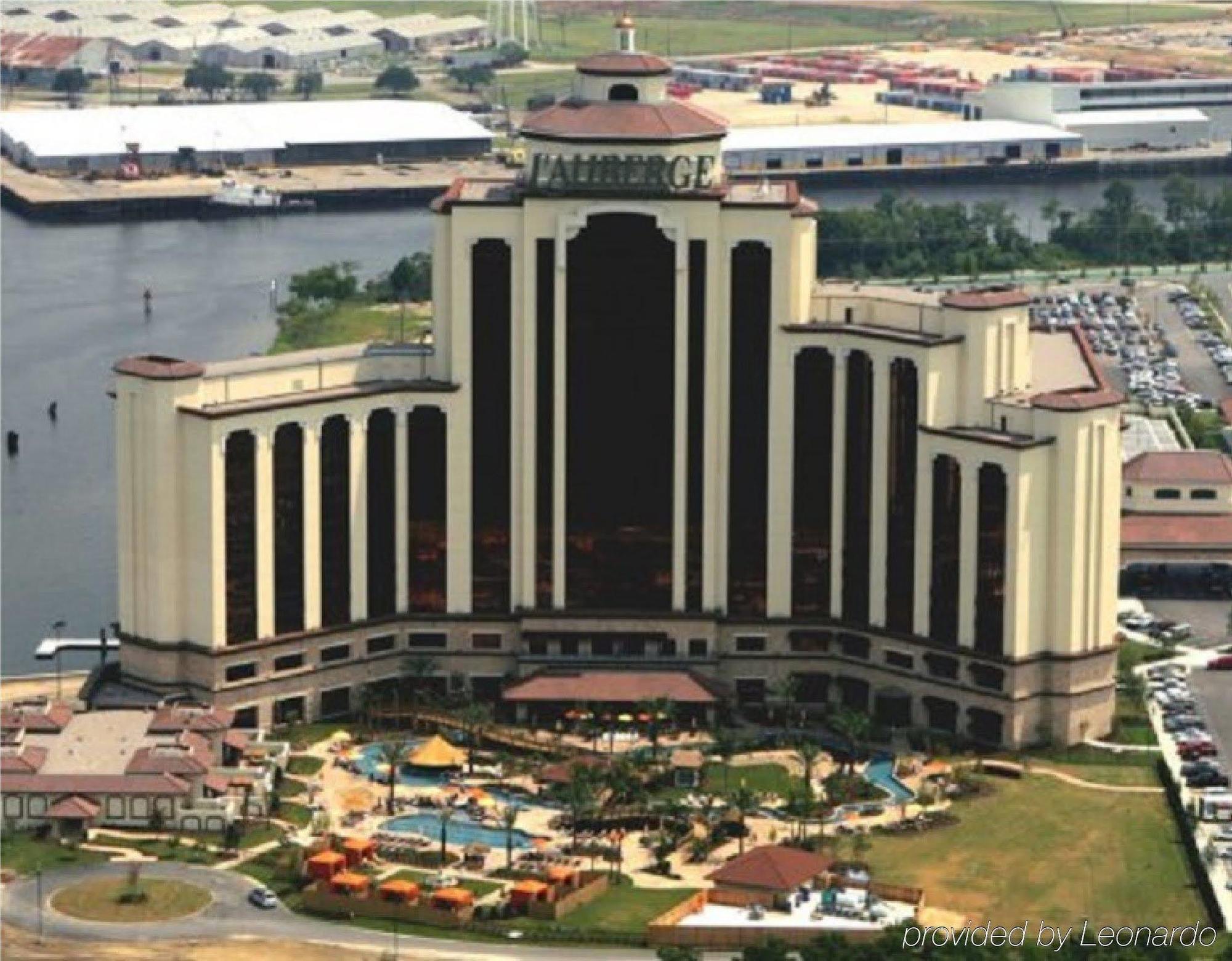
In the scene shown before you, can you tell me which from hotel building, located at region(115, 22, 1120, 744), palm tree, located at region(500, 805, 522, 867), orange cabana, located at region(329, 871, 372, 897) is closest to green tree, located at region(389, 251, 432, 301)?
hotel building, located at region(115, 22, 1120, 744)

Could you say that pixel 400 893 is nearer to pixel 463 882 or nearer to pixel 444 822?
pixel 463 882

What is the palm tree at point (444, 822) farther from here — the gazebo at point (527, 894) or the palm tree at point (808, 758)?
the palm tree at point (808, 758)

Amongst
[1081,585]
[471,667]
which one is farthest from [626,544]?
[1081,585]

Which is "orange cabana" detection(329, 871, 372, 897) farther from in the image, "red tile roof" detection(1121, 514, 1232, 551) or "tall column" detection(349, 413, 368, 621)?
"red tile roof" detection(1121, 514, 1232, 551)

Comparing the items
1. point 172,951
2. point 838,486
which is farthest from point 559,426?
point 172,951

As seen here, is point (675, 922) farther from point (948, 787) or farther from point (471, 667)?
point (471, 667)

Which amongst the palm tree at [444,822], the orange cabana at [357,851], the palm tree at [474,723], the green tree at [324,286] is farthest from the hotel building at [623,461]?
the green tree at [324,286]
